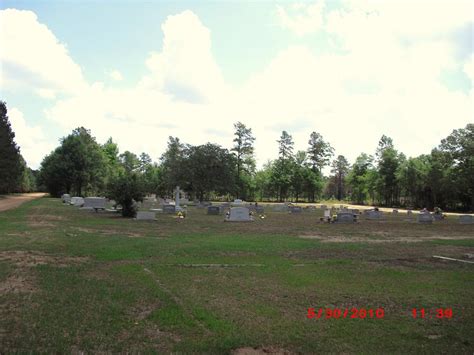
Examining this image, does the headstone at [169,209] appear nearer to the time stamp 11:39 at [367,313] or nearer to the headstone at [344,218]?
the headstone at [344,218]

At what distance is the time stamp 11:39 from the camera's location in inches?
240

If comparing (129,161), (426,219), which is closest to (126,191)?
(426,219)

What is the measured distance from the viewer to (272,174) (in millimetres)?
87000

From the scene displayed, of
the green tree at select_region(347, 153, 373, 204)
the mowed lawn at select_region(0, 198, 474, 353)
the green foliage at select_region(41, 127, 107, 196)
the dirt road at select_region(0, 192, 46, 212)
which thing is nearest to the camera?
the mowed lawn at select_region(0, 198, 474, 353)

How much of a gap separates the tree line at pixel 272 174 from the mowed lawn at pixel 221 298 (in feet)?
55.8

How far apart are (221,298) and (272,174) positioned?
80544 mm

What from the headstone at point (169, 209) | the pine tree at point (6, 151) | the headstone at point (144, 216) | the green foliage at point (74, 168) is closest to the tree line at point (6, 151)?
the pine tree at point (6, 151)

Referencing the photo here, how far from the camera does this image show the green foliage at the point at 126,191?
87.0 feet

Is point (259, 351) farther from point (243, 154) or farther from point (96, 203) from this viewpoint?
point (243, 154)

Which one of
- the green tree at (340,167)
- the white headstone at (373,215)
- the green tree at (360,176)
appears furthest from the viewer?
the green tree at (340,167)

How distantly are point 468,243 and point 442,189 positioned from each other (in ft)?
143
